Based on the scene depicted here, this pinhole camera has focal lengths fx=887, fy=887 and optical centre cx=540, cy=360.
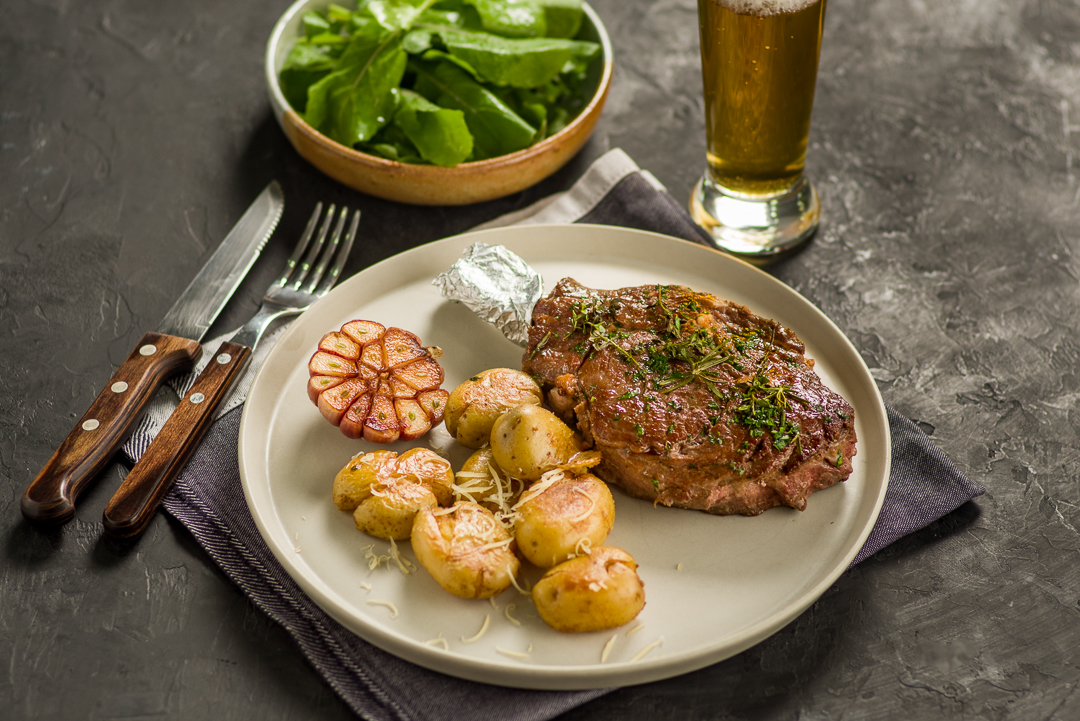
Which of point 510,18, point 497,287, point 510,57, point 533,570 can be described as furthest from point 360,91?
point 533,570

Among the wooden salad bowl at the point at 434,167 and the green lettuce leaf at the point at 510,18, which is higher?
the green lettuce leaf at the point at 510,18

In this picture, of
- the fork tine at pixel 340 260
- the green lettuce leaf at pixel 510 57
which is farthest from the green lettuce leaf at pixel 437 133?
the fork tine at pixel 340 260

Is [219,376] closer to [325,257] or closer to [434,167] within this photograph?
[325,257]

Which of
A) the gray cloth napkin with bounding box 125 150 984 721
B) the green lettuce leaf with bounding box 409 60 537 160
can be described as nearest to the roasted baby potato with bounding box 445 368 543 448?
the gray cloth napkin with bounding box 125 150 984 721

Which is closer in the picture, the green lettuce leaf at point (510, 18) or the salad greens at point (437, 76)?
the salad greens at point (437, 76)

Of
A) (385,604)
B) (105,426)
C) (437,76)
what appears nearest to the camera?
(385,604)

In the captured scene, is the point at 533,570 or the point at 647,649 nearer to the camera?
the point at 647,649

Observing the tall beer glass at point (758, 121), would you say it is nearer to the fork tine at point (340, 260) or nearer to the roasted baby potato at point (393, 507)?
the fork tine at point (340, 260)
